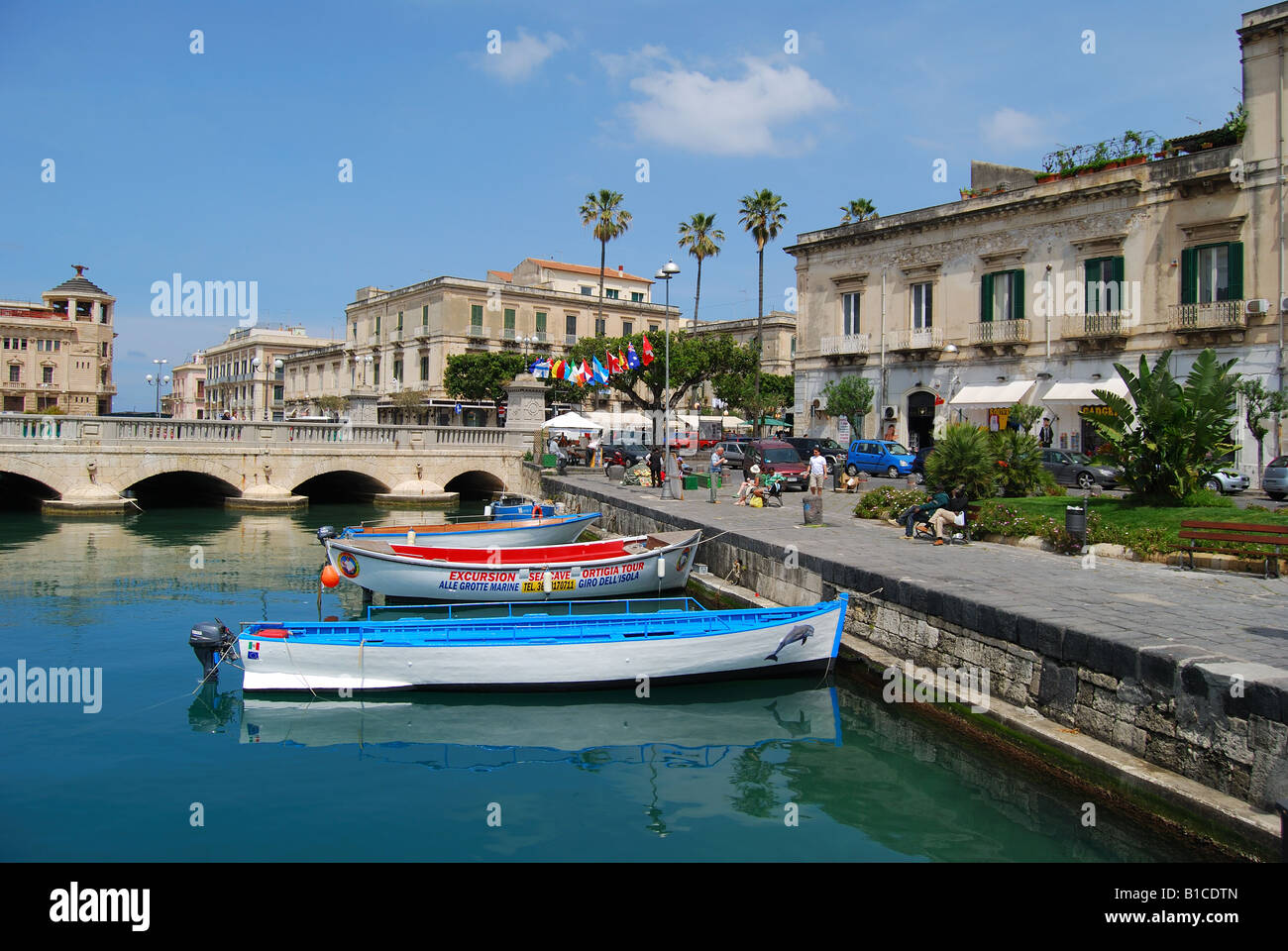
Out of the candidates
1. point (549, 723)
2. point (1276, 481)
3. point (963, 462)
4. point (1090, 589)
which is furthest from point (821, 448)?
point (549, 723)

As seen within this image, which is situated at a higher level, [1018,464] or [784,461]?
[784,461]

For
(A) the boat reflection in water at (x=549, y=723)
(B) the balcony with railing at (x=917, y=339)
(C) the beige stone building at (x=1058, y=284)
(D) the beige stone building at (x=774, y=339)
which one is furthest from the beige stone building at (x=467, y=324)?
(A) the boat reflection in water at (x=549, y=723)

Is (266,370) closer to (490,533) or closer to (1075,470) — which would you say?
(490,533)

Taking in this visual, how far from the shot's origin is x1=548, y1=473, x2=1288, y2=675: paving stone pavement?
8805 millimetres

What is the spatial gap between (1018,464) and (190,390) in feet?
399

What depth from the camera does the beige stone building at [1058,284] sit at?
2820 centimetres

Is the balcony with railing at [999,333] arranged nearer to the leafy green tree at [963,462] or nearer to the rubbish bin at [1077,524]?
the leafy green tree at [963,462]

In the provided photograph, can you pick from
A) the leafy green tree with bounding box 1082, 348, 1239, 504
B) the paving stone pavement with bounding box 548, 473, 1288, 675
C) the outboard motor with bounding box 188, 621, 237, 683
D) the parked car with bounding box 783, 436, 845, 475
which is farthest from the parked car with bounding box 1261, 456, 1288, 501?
the outboard motor with bounding box 188, 621, 237, 683

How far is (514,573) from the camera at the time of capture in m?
17.7

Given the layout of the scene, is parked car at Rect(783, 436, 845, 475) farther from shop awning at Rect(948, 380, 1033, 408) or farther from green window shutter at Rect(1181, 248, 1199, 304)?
green window shutter at Rect(1181, 248, 1199, 304)

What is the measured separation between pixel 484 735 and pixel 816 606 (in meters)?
4.77

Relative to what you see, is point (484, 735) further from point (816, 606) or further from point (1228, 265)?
point (1228, 265)
